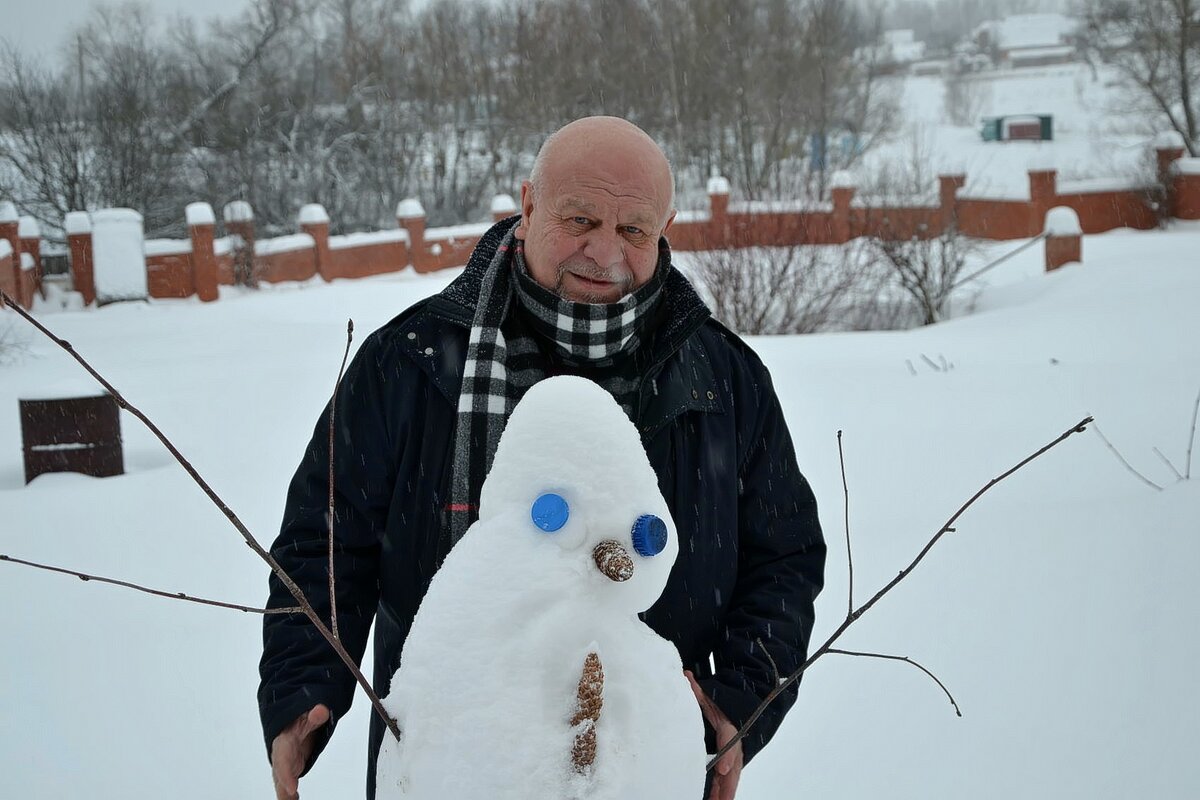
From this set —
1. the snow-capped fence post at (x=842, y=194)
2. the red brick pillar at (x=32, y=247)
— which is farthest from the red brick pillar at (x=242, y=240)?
the snow-capped fence post at (x=842, y=194)

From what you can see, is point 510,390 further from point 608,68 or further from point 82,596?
point 608,68

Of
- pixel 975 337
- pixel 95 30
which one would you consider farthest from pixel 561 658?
pixel 95 30

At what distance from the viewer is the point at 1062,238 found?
653 inches

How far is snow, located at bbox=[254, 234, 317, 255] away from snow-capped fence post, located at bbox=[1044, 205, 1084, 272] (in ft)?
46.3

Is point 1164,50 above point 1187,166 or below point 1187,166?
above

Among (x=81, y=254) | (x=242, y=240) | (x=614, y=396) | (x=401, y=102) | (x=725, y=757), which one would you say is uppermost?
(x=401, y=102)

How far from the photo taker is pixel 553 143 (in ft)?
6.05

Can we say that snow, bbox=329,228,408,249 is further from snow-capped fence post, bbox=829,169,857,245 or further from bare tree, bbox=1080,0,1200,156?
bare tree, bbox=1080,0,1200,156

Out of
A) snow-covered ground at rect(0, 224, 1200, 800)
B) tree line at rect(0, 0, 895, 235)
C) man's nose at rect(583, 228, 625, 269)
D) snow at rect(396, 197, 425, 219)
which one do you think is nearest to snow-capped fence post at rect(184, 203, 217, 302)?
snow at rect(396, 197, 425, 219)

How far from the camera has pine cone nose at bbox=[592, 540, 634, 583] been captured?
0.96m

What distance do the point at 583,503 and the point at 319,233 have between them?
22.0m

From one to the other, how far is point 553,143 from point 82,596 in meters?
3.87

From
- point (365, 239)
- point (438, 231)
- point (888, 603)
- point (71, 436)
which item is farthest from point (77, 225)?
point (888, 603)

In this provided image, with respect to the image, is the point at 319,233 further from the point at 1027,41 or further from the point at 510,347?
the point at 1027,41
